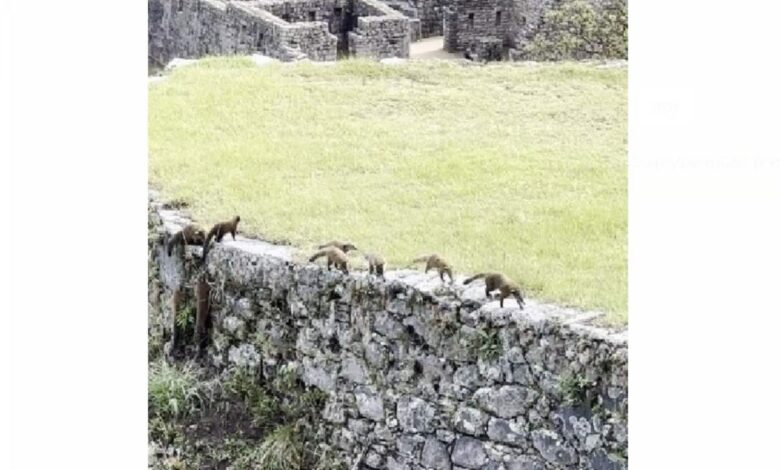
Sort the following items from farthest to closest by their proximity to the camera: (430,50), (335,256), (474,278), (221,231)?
(430,50)
(221,231)
(335,256)
(474,278)

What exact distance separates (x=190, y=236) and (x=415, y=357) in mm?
1215

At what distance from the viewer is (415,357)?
6957 mm

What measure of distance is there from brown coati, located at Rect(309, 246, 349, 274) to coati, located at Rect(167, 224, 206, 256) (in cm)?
62

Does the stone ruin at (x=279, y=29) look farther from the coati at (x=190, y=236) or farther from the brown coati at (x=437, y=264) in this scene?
the brown coati at (x=437, y=264)

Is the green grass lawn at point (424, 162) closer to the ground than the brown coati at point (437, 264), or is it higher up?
higher up

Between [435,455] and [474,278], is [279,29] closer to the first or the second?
[474,278]

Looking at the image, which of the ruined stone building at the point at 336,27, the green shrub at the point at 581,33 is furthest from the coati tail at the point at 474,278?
the ruined stone building at the point at 336,27

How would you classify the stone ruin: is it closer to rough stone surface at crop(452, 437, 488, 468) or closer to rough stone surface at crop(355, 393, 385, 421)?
rough stone surface at crop(355, 393, 385, 421)

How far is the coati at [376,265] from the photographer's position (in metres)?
7.04

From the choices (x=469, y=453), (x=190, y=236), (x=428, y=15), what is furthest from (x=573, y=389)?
(x=428, y=15)

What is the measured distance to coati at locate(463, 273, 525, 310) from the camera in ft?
21.8

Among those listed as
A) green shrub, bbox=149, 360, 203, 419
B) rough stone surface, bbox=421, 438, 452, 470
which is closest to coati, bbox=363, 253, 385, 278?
rough stone surface, bbox=421, 438, 452, 470

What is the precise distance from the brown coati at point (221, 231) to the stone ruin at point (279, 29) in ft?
7.00
